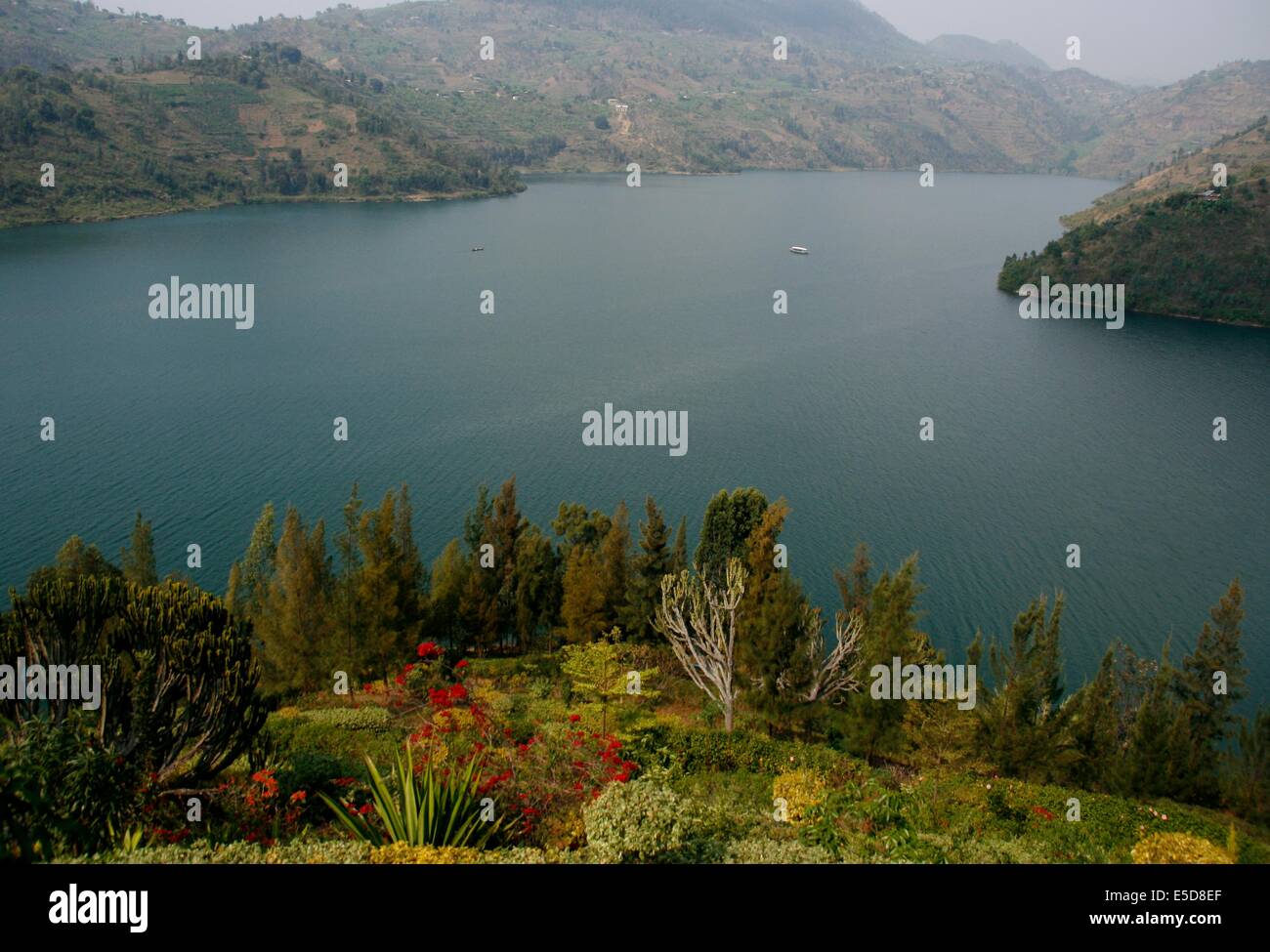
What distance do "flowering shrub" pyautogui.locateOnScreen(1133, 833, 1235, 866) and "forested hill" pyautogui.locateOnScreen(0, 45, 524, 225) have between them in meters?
106

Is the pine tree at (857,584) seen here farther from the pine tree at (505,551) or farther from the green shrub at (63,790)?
the green shrub at (63,790)

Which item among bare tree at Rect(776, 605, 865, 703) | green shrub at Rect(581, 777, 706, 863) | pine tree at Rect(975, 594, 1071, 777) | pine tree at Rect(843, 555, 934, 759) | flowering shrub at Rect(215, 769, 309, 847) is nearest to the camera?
green shrub at Rect(581, 777, 706, 863)

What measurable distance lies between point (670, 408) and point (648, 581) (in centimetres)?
2231

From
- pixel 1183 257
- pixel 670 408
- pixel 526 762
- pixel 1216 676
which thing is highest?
pixel 1183 257

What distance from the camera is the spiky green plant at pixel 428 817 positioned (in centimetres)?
767

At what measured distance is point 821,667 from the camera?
17.4m

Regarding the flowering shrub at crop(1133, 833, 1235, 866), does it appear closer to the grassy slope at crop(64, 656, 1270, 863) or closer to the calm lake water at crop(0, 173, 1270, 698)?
the grassy slope at crop(64, 656, 1270, 863)

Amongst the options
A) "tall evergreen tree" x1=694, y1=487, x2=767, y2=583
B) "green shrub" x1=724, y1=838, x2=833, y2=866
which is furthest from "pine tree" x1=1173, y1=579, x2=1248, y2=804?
"green shrub" x1=724, y1=838, x2=833, y2=866

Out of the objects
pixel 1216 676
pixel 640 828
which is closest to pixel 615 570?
pixel 1216 676

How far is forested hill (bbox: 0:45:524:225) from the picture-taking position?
9550 centimetres

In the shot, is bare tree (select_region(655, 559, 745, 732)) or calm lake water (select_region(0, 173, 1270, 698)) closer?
bare tree (select_region(655, 559, 745, 732))

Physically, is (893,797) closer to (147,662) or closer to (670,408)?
(147,662)

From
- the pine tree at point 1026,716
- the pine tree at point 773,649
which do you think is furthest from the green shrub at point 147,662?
the pine tree at point 1026,716
